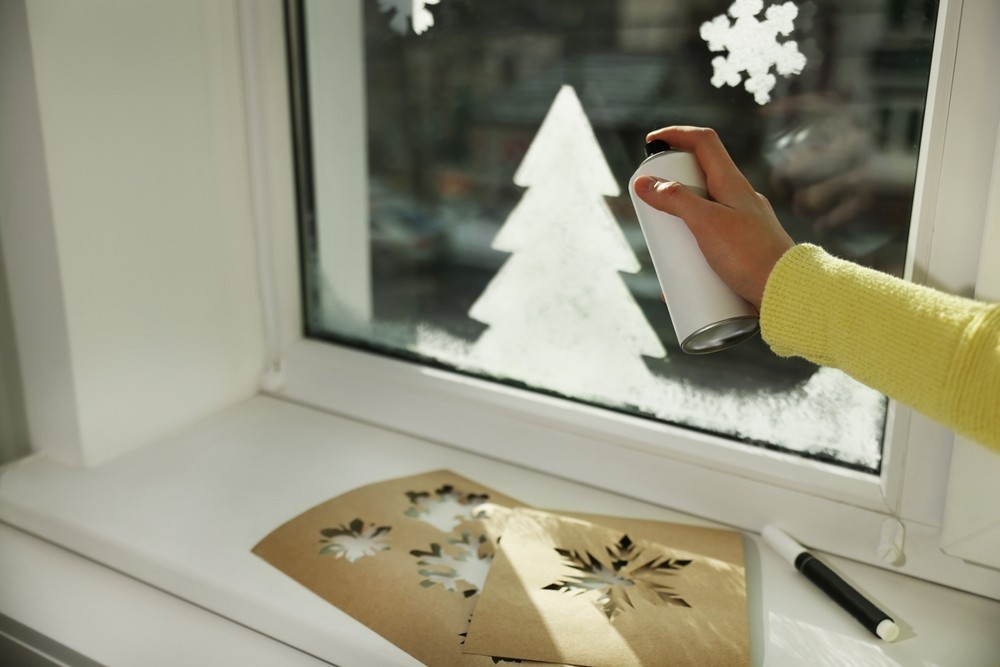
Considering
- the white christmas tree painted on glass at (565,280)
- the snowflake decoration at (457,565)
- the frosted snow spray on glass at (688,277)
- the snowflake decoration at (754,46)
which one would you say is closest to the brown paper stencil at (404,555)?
the snowflake decoration at (457,565)

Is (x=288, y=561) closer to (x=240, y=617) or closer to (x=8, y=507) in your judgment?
(x=240, y=617)

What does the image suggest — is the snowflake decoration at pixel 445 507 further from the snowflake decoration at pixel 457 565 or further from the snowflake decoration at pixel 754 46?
the snowflake decoration at pixel 754 46

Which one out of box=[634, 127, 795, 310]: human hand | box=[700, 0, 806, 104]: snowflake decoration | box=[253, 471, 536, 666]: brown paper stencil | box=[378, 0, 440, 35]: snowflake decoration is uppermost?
box=[378, 0, 440, 35]: snowflake decoration

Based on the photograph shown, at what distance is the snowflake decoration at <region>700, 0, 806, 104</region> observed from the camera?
66 centimetres

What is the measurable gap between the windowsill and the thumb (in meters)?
0.32

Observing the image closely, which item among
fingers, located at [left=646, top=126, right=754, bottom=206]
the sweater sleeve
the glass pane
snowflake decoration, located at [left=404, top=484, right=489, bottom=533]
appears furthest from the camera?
snowflake decoration, located at [left=404, top=484, right=489, bottom=533]

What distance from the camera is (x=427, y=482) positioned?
2.71ft

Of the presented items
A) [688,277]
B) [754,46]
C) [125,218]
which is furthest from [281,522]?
[754,46]

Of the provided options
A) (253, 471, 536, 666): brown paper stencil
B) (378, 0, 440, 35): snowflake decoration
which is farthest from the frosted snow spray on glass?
(378, 0, 440, 35): snowflake decoration

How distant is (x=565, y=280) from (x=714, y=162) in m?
0.30

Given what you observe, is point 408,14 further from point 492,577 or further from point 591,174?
point 492,577

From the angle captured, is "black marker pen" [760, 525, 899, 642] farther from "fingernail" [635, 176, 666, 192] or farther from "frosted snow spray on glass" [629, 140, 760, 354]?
"fingernail" [635, 176, 666, 192]

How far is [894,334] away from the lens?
18.5 inches

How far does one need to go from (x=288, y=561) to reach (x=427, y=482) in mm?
169
